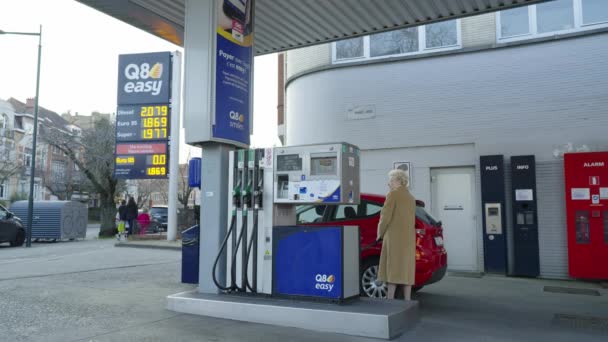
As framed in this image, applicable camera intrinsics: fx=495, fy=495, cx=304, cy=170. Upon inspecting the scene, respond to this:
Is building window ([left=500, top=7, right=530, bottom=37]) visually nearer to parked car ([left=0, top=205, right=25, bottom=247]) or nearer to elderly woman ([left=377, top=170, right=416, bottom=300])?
elderly woman ([left=377, top=170, right=416, bottom=300])

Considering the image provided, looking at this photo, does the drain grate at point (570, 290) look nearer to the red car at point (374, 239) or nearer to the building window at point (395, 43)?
the red car at point (374, 239)

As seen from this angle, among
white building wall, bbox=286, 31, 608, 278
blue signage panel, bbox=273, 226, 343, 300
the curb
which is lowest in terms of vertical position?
the curb

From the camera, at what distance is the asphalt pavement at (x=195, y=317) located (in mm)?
5289

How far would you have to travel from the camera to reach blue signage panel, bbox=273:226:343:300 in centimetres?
570

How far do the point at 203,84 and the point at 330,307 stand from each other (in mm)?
3313

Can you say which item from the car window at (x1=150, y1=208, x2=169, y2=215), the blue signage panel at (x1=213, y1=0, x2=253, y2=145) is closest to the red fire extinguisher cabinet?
the blue signage panel at (x1=213, y1=0, x2=253, y2=145)

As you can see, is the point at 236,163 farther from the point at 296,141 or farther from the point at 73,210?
the point at 73,210

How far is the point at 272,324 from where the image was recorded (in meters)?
5.70

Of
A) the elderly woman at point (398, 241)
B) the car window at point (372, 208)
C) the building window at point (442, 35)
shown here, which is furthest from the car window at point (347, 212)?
the building window at point (442, 35)

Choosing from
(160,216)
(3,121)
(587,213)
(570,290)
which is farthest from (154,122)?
(3,121)

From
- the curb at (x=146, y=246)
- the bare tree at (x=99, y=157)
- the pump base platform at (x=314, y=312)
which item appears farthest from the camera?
the bare tree at (x=99, y=157)

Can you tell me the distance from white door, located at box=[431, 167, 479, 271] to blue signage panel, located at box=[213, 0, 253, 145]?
20.0 feet

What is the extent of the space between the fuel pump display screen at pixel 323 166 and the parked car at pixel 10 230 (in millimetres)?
15710

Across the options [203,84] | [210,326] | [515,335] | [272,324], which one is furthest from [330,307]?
[203,84]
